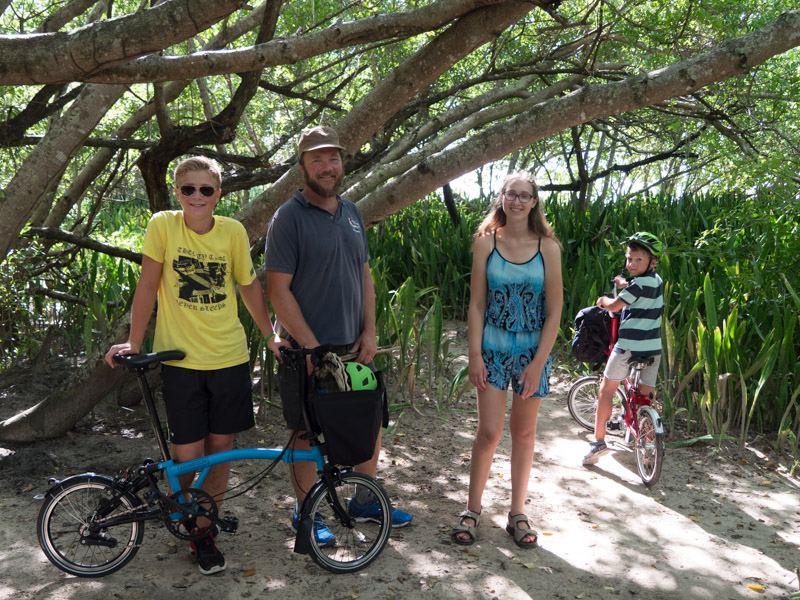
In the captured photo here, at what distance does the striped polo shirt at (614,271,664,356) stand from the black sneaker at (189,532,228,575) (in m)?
2.15

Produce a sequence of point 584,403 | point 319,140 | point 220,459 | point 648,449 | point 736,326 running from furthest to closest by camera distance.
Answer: point 584,403 → point 736,326 → point 648,449 → point 319,140 → point 220,459

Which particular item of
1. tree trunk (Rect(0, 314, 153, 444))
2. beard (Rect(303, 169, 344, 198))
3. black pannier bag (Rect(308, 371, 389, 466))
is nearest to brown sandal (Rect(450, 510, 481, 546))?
Result: black pannier bag (Rect(308, 371, 389, 466))

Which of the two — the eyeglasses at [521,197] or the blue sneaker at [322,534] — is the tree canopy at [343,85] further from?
the blue sneaker at [322,534]

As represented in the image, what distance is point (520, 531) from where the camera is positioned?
8.71 feet

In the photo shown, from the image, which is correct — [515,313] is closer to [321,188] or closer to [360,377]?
[360,377]

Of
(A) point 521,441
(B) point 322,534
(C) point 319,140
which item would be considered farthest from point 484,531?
(C) point 319,140

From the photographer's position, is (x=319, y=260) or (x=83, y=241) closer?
(x=319, y=260)

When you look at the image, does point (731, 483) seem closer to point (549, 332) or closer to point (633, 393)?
point (633, 393)

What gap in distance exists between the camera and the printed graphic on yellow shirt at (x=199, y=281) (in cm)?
230

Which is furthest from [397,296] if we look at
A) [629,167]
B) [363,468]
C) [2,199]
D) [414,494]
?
[629,167]

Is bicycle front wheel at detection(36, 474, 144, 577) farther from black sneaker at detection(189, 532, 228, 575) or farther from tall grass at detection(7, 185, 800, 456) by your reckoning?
tall grass at detection(7, 185, 800, 456)

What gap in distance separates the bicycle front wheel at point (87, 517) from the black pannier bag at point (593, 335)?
93.7 inches

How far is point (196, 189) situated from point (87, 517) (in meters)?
1.16

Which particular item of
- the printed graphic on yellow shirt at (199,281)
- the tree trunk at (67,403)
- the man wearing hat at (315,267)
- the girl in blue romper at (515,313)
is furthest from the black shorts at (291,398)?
the tree trunk at (67,403)
